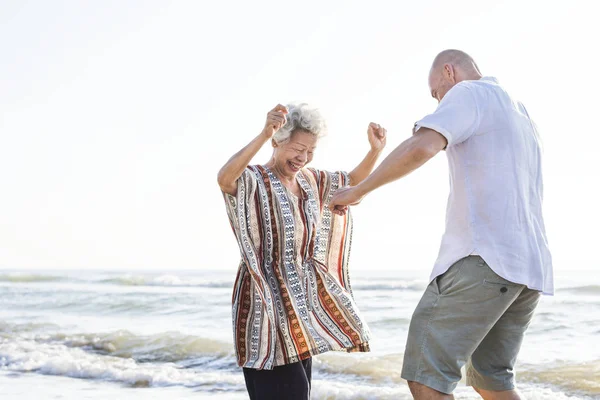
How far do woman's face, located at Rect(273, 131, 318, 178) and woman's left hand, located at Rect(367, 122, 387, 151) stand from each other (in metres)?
0.32

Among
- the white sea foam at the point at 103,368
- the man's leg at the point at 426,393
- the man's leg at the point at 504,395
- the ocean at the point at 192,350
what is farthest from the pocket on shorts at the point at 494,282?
the white sea foam at the point at 103,368

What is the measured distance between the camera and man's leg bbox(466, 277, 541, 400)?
2.84 m

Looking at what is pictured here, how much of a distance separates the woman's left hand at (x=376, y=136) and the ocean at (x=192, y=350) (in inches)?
102

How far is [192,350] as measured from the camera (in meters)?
7.98

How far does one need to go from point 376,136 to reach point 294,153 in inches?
16.5

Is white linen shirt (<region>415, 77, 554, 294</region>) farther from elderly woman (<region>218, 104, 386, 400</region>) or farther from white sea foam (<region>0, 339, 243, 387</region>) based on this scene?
white sea foam (<region>0, 339, 243, 387</region>)

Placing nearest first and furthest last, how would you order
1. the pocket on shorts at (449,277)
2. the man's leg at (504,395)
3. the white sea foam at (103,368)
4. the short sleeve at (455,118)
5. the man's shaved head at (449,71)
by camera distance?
1. the short sleeve at (455,118)
2. the pocket on shorts at (449,277)
3. the man's shaved head at (449,71)
4. the man's leg at (504,395)
5. the white sea foam at (103,368)

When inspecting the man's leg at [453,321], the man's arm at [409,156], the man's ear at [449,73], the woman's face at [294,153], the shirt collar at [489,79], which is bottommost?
the man's leg at [453,321]

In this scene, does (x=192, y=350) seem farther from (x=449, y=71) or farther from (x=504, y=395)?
(x=449, y=71)

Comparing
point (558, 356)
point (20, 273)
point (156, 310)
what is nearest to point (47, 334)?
point (156, 310)

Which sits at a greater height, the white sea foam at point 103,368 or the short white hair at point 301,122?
the short white hair at point 301,122

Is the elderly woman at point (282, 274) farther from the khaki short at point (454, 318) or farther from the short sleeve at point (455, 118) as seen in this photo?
the short sleeve at point (455, 118)

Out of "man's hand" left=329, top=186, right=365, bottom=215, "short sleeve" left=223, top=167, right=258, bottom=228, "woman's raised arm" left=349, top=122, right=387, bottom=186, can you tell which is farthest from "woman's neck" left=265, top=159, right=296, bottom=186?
"man's hand" left=329, top=186, right=365, bottom=215

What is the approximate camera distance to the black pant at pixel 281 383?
122 inches
